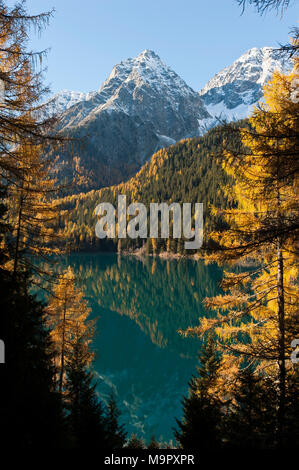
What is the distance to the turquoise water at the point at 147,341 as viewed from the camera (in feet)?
63.3

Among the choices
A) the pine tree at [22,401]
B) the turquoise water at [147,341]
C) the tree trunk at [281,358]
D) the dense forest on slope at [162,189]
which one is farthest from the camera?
the dense forest on slope at [162,189]

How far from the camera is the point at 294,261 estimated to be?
20.5 ft

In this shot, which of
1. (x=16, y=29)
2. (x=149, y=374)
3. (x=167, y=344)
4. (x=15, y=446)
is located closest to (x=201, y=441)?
(x=15, y=446)

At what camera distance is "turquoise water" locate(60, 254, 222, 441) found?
759 inches

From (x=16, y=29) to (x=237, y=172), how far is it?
5122mm

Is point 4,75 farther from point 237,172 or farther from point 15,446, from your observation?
point 15,446

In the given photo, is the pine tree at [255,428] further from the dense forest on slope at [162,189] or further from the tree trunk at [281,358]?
the dense forest on slope at [162,189]

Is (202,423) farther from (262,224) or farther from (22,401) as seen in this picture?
(262,224)

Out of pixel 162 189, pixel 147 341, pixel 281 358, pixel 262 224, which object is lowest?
pixel 147 341

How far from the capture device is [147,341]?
105 ft

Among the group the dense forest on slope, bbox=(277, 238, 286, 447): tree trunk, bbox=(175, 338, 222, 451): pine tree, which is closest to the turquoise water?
bbox=(277, 238, 286, 447): tree trunk

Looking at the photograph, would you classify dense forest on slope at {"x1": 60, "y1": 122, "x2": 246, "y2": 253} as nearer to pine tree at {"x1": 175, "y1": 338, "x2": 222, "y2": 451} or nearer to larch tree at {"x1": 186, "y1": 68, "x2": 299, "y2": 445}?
pine tree at {"x1": 175, "y1": 338, "x2": 222, "y2": 451}

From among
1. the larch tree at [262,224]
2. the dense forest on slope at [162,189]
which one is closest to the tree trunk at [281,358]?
the larch tree at [262,224]

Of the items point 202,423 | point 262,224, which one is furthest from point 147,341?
point 262,224
